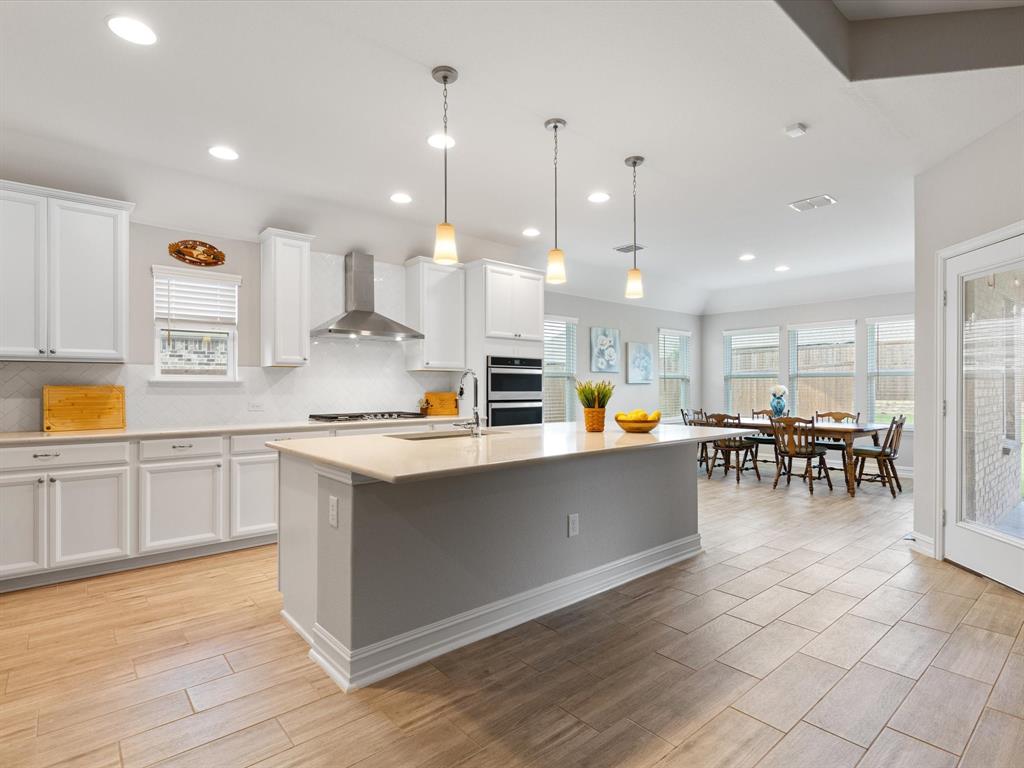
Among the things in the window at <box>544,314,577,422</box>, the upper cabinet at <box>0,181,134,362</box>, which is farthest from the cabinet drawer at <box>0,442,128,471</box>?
the window at <box>544,314,577,422</box>

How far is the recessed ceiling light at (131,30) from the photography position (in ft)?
7.61

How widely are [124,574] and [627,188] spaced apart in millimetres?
4532

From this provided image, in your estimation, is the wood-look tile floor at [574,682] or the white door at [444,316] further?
the white door at [444,316]

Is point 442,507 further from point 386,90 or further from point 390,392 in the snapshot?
point 390,392

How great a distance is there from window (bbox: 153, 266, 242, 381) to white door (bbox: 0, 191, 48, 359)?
2.65 ft

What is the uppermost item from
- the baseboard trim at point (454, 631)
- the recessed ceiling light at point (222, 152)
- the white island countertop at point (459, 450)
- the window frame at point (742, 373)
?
the recessed ceiling light at point (222, 152)

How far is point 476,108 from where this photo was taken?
9.97ft

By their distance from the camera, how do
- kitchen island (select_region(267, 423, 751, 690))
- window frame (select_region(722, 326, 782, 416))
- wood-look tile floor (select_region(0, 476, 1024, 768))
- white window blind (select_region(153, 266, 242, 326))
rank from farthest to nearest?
window frame (select_region(722, 326, 782, 416))
white window blind (select_region(153, 266, 242, 326))
kitchen island (select_region(267, 423, 751, 690))
wood-look tile floor (select_region(0, 476, 1024, 768))

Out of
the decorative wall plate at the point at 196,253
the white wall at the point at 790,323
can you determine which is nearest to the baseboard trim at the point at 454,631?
the decorative wall plate at the point at 196,253

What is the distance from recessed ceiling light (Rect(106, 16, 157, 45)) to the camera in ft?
7.61

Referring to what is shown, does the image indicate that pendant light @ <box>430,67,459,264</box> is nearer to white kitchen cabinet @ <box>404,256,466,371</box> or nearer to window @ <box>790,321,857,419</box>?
white kitchen cabinet @ <box>404,256,466,371</box>

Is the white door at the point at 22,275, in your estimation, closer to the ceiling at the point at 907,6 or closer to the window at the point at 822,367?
the ceiling at the point at 907,6

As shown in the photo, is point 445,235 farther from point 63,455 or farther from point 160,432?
point 63,455

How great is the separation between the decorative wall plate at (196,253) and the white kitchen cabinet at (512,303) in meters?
2.36
